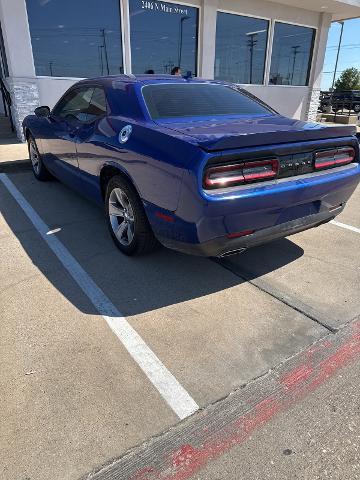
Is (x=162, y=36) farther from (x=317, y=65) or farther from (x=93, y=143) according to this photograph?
(x=93, y=143)

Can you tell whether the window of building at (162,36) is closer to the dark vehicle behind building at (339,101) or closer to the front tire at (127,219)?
the front tire at (127,219)

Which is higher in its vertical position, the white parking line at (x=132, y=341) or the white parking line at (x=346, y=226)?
the white parking line at (x=132, y=341)

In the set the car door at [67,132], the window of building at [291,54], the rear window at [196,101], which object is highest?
the window of building at [291,54]

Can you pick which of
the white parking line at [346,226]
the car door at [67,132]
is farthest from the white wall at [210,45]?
the white parking line at [346,226]

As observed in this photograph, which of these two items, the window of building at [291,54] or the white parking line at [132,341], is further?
the window of building at [291,54]

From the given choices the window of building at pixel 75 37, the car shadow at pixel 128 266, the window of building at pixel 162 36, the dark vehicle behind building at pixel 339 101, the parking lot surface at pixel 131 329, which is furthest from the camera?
the dark vehicle behind building at pixel 339 101

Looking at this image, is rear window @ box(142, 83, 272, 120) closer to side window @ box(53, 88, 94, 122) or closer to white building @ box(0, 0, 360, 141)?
side window @ box(53, 88, 94, 122)

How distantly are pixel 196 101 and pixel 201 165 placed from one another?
1.44 metres

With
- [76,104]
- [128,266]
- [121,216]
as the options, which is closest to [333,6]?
[76,104]

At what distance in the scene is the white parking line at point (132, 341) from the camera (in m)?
2.08

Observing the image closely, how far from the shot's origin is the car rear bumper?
107 inches

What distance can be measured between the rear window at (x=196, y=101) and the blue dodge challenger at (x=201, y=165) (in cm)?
1

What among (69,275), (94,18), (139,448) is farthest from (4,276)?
(94,18)

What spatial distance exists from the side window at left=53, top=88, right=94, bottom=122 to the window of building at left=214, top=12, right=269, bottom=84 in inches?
318
